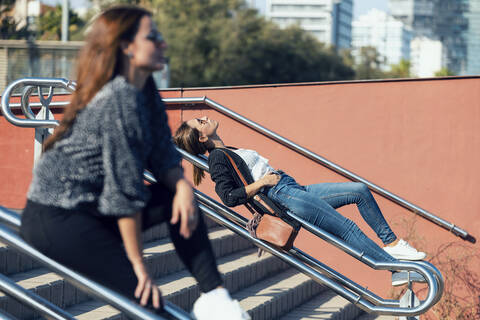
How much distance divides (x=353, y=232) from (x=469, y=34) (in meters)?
202

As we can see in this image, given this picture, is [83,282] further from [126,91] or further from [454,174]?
[454,174]

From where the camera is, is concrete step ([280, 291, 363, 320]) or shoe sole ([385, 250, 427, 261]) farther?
concrete step ([280, 291, 363, 320])

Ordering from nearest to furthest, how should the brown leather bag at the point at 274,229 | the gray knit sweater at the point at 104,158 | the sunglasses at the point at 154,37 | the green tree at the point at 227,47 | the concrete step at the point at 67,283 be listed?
the gray knit sweater at the point at 104,158 < the sunglasses at the point at 154,37 < the concrete step at the point at 67,283 < the brown leather bag at the point at 274,229 < the green tree at the point at 227,47

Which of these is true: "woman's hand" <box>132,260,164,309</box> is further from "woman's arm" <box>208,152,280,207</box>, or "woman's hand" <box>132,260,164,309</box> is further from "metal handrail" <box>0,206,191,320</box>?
"woman's arm" <box>208,152,280,207</box>

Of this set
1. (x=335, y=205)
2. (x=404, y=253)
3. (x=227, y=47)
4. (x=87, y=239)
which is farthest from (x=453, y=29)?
(x=87, y=239)

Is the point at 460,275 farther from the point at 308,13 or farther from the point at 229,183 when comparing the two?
the point at 308,13

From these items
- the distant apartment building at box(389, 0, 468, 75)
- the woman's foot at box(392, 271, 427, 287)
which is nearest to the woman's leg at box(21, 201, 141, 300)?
the woman's foot at box(392, 271, 427, 287)

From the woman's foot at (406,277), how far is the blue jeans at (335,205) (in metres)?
0.14

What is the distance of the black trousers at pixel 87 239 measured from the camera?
193 centimetres

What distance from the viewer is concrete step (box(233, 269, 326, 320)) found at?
4349 millimetres

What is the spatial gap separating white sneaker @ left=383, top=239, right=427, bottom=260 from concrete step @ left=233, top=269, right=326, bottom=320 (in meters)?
0.91

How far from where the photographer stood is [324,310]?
4953 millimetres

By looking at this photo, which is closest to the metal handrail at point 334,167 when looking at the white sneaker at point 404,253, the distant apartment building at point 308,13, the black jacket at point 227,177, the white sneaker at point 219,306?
the white sneaker at point 404,253

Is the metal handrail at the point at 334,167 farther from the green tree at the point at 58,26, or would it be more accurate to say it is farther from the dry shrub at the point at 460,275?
the green tree at the point at 58,26
